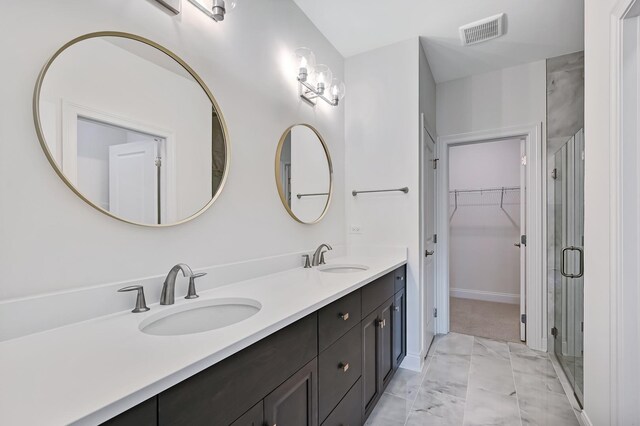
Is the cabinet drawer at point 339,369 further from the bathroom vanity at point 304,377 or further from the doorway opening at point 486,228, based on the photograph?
the doorway opening at point 486,228

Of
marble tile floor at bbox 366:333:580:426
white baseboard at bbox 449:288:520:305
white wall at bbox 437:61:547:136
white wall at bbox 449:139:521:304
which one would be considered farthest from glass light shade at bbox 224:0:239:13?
white baseboard at bbox 449:288:520:305

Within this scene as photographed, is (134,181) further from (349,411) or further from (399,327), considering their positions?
(399,327)

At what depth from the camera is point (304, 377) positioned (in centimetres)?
108

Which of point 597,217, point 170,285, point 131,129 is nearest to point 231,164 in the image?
point 131,129

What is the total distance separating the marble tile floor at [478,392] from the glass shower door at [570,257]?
194 mm

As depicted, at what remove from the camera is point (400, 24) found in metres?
2.20

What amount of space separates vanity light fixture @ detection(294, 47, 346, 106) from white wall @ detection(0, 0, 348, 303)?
0.25ft

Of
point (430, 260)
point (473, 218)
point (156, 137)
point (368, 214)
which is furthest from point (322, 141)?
point (473, 218)

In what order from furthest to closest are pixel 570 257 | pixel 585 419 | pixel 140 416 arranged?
1. pixel 570 257
2. pixel 585 419
3. pixel 140 416

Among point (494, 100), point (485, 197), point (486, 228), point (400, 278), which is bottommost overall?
point (400, 278)

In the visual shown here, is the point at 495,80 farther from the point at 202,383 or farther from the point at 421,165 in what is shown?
the point at 202,383

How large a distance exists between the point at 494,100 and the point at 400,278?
2035 millimetres

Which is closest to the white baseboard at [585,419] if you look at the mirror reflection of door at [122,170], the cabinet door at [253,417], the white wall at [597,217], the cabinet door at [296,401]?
the white wall at [597,217]

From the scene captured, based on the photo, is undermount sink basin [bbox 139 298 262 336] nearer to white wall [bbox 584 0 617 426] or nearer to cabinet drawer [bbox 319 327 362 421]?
cabinet drawer [bbox 319 327 362 421]
